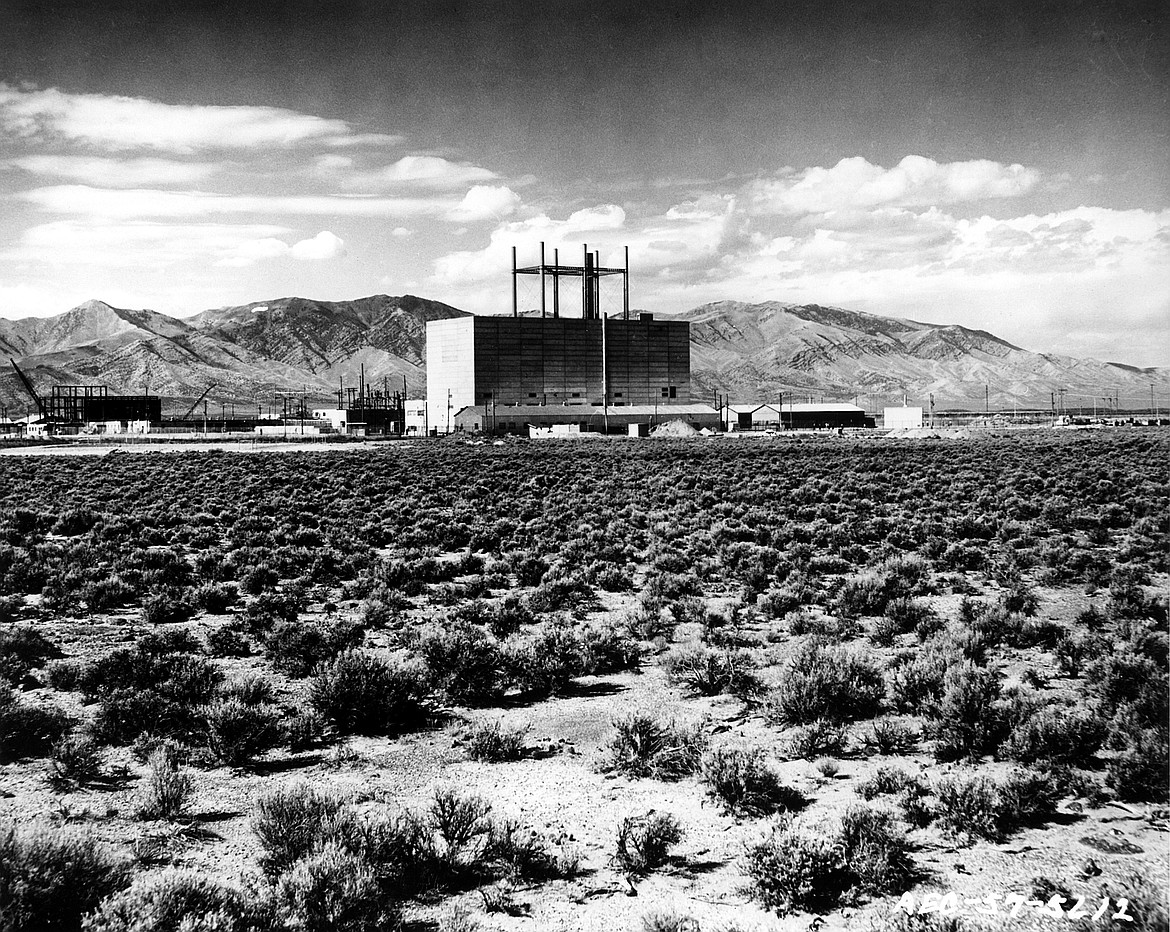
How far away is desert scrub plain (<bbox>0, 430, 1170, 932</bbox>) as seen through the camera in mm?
5527

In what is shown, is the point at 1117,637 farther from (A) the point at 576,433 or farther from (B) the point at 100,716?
(A) the point at 576,433

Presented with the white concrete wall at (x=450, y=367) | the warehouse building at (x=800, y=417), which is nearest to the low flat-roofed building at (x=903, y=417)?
the warehouse building at (x=800, y=417)

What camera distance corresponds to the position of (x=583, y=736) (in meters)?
8.69

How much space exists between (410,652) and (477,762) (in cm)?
362

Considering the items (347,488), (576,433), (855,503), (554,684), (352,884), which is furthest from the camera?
(576,433)

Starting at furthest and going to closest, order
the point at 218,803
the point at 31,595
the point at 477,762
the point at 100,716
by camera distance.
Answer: the point at 31,595 → the point at 100,716 → the point at 477,762 → the point at 218,803

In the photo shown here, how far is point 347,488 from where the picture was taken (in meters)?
35.0

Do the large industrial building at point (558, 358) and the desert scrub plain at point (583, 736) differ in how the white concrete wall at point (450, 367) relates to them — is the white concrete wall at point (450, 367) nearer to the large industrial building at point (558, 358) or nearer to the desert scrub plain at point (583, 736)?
the large industrial building at point (558, 358)

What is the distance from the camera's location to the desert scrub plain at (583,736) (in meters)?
5.53

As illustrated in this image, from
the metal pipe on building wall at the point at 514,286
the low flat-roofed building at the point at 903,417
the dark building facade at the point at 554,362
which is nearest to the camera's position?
the dark building facade at the point at 554,362

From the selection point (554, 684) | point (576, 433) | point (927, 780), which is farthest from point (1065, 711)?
point (576, 433)

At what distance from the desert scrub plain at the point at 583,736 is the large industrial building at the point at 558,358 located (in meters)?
109

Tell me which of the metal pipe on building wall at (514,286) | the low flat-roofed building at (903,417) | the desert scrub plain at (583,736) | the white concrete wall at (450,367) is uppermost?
the metal pipe on building wall at (514,286)

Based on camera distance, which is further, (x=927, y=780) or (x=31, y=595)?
(x=31, y=595)
